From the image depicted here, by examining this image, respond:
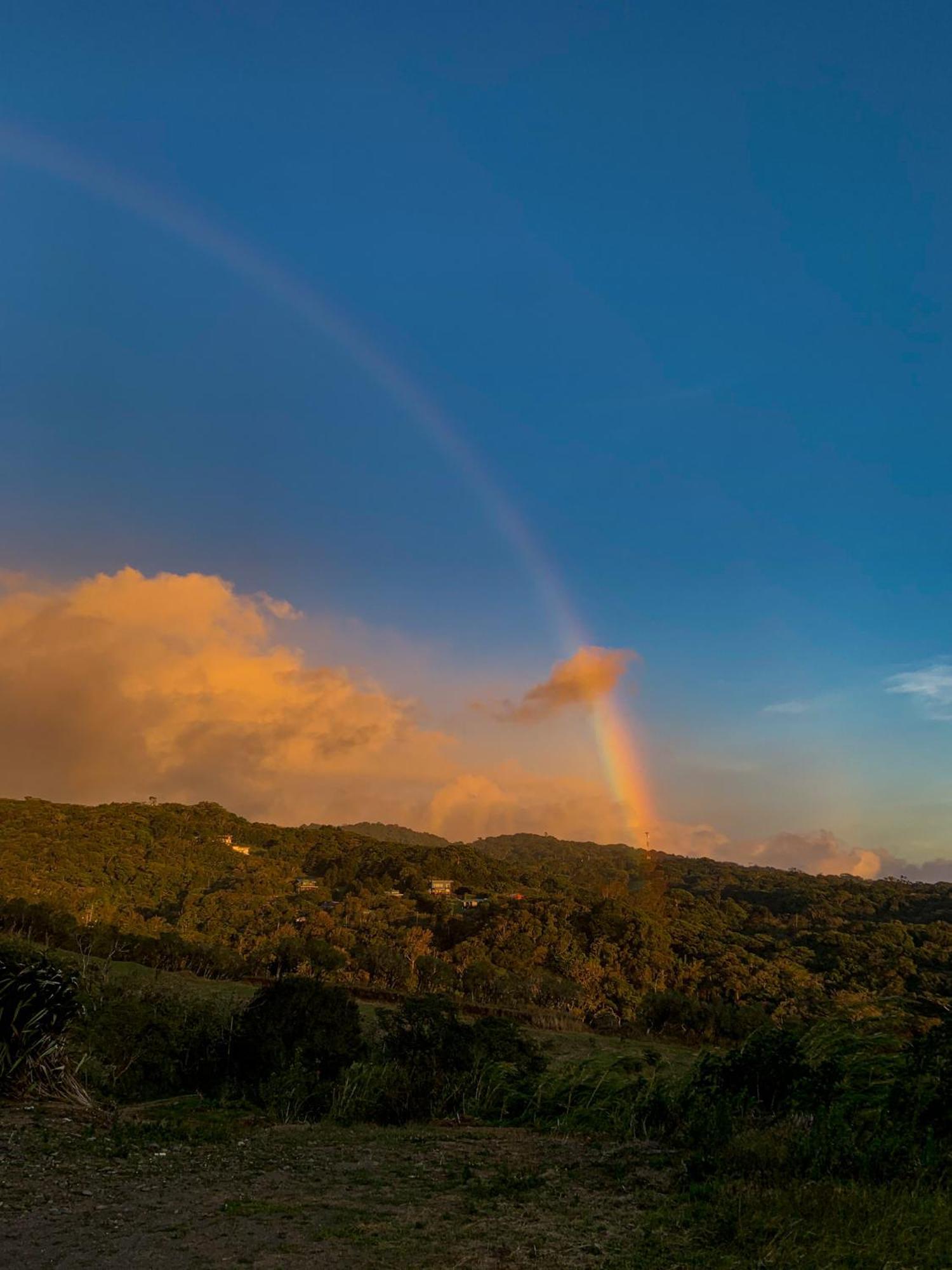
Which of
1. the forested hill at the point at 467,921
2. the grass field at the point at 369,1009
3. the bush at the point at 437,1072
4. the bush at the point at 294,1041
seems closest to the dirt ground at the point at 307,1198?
the bush at the point at 437,1072

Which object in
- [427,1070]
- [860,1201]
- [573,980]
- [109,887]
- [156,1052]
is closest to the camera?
[860,1201]

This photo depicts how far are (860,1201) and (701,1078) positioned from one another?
558 centimetres

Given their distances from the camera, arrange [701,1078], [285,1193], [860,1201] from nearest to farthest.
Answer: [860,1201] → [285,1193] → [701,1078]

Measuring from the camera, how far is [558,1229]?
7.04m

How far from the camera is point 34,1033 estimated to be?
12.3 meters

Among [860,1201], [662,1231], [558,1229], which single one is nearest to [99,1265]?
[558,1229]

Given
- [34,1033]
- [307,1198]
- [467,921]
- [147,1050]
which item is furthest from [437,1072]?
[467,921]

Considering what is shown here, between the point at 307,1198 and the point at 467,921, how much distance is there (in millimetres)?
91379

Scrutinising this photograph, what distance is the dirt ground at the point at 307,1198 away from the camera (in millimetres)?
6352

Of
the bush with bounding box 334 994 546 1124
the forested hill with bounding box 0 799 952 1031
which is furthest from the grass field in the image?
the bush with bounding box 334 994 546 1124

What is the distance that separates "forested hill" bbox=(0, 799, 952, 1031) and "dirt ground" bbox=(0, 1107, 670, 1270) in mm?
11292

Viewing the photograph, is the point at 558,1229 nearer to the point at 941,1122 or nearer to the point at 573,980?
the point at 941,1122

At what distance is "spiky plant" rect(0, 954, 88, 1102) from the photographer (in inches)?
471

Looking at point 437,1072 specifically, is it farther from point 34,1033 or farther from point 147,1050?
point 34,1033
